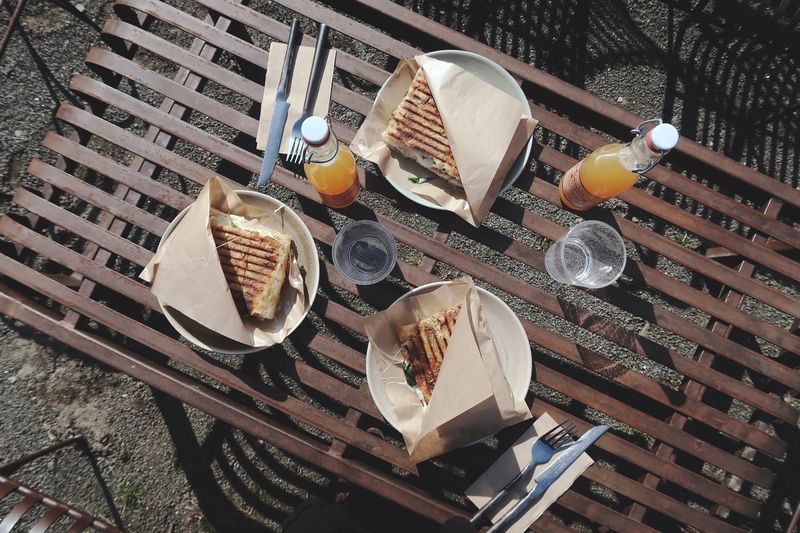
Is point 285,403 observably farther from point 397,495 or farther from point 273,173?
point 273,173

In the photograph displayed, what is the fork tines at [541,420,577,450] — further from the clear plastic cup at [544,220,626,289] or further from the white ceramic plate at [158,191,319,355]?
the white ceramic plate at [158,191,319,355]

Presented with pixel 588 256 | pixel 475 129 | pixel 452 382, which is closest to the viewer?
pixel 452 382

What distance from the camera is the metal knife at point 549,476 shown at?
1676 millimetres

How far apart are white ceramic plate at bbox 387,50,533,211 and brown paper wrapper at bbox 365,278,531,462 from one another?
15.3 inches

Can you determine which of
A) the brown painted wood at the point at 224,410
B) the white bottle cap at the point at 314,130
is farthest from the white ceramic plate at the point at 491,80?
the brown painted wood at the point at 224,410

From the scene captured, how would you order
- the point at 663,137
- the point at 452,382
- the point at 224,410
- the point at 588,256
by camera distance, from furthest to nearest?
the point at 588,256
the point at 224,410
the point at 452,382
the point at 663,137

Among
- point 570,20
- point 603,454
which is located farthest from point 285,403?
point 570,20

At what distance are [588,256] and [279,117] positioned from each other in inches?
54.0

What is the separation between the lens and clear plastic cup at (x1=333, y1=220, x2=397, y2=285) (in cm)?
179

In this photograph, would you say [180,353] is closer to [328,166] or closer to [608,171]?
[328,166]

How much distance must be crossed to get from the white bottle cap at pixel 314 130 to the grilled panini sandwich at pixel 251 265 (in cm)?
47

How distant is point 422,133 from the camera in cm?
169

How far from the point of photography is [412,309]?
5.56ft

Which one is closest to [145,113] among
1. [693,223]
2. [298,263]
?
[298,263]
